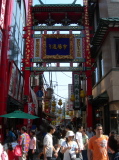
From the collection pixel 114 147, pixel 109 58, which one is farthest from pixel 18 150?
pixel 109 58

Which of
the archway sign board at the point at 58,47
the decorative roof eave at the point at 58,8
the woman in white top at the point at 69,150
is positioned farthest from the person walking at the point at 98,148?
the decorative roof eave at the point at 58,8

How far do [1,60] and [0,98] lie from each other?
8.41 feet

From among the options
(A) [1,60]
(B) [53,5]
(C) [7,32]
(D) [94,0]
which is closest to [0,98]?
(A) [1,60]

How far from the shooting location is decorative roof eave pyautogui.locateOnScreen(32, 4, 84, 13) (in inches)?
768

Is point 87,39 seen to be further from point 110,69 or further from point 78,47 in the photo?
point 110,69

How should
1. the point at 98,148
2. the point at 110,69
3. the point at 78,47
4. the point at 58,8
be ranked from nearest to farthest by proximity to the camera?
1. the point at 98,148
2. the point at 110,69
3. the point at 78,47
4. the point at 58,8

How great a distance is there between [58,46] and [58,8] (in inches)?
153

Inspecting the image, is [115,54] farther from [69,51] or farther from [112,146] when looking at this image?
[112,146]

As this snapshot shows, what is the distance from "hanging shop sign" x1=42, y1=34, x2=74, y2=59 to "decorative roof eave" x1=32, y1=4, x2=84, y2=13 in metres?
2.81

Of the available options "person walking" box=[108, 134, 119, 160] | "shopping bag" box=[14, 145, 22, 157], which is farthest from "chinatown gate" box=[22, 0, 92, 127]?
"person walking" box=[108, 134, 119, 160]

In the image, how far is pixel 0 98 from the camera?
13.7 meters

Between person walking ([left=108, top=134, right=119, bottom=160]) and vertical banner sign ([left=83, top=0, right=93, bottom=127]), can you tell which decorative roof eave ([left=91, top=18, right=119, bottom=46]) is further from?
person walking ([left=108, top=134, right=119, bottom=160])

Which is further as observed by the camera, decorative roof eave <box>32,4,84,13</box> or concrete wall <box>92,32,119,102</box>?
decorative roof eave <box>32,4,84,13</box>

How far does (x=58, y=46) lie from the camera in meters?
18.4
